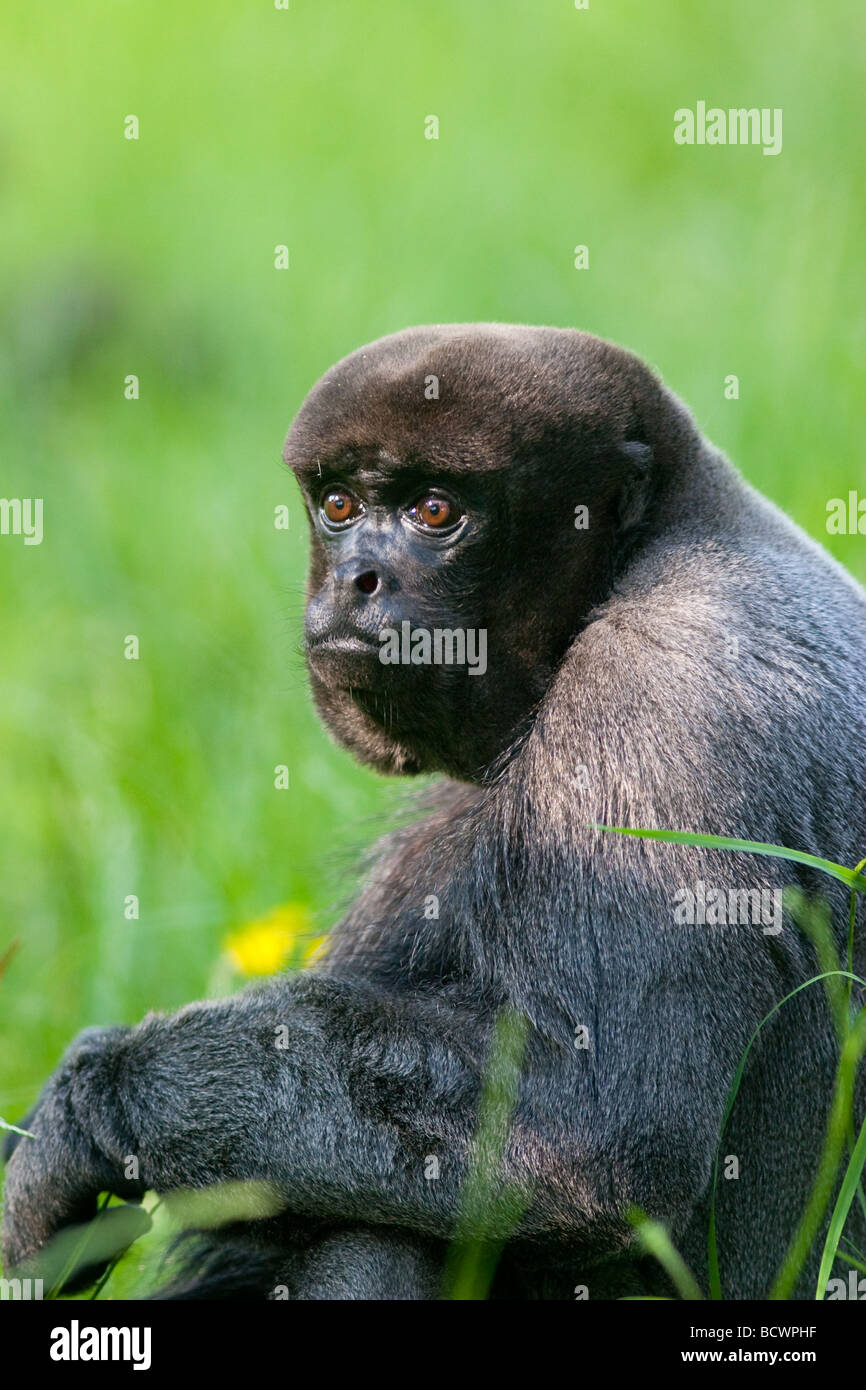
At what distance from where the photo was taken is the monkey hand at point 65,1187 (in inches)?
170

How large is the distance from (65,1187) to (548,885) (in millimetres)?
1572

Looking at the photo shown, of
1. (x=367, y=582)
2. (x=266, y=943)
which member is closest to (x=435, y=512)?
(x=367, y=582)

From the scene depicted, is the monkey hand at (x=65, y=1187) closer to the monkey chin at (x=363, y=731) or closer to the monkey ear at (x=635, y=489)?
the monkey chin at (x=363, y=731)

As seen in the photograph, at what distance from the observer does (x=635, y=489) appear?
15.3 feet

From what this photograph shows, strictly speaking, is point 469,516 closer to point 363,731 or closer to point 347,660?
point 347,660

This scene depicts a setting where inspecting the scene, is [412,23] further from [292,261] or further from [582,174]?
[292,261]

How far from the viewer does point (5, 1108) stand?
5.70 metres

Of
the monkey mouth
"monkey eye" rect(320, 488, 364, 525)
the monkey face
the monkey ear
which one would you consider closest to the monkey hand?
the monkey mouth

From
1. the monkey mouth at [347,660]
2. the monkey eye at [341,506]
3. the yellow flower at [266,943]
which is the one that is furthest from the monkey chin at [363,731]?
the yellow flower at [266,943]

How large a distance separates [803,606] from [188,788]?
3.80m

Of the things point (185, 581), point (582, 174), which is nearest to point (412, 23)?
point (582, 174)

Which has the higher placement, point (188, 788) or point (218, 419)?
point (218, 419)

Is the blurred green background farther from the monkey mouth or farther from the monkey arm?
the monkey arm
